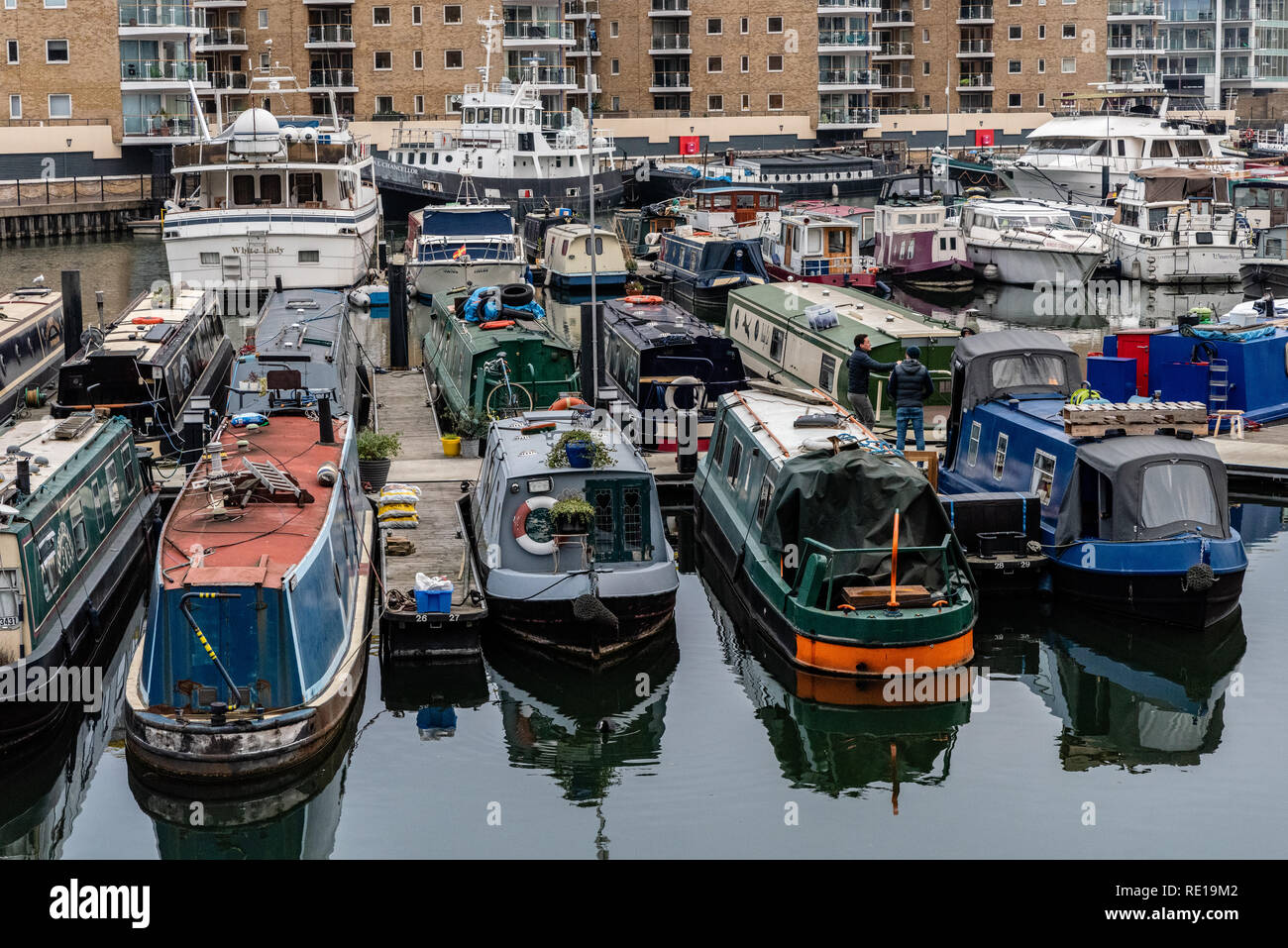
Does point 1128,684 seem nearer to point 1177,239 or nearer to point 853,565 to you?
point 853,565

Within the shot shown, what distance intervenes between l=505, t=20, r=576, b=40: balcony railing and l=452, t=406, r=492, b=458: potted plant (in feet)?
216

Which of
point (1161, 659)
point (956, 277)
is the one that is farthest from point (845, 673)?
point (956, 277)

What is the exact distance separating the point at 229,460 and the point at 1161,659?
38.0 feet

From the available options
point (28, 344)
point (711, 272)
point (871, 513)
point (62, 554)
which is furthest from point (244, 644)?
point (711, 272)

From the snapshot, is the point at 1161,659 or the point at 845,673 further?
the point at 1161,659

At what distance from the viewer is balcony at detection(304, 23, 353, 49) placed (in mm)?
88500

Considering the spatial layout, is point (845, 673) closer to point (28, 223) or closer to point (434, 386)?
point (434, 386)

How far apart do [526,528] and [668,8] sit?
275 ft

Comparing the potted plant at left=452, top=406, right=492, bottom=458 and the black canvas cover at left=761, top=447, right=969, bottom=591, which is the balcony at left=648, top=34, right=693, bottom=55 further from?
the black canvas cover at left=761, top=447, right=969, bottom=591

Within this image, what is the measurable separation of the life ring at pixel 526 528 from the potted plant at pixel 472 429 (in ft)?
24.3

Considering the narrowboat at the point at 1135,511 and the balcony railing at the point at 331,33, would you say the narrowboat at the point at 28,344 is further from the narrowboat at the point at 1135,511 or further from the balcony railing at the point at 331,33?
the balcony railing at the point at 331,33

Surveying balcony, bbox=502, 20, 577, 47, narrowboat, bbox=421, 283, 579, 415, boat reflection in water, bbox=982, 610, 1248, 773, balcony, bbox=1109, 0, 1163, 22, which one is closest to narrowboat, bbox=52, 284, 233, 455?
narrowboat, bbox=421, 283, 579, 415

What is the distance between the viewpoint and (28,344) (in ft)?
104

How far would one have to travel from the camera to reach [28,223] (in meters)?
68.7
